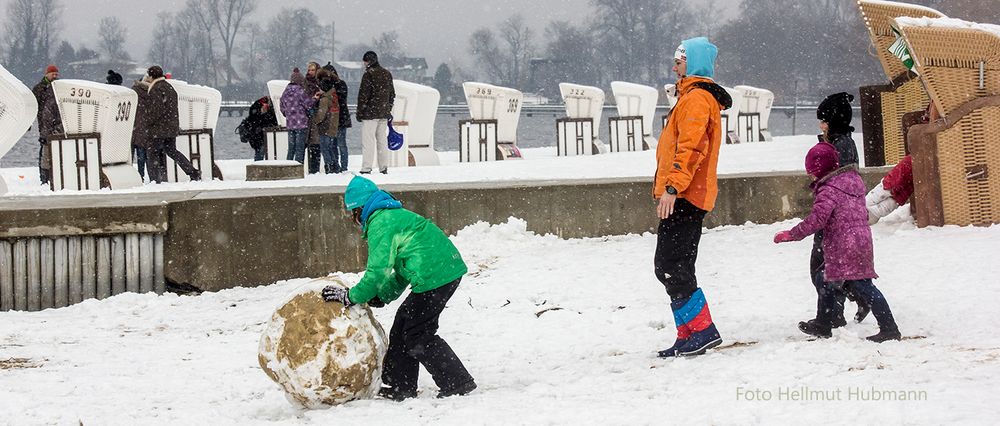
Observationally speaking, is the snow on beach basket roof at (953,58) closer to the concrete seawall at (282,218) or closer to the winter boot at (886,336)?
the concrete seawall at (282,218)

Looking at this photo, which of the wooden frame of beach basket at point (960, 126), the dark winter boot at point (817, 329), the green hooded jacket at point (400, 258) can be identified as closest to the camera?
the green hooded jacket at point (400, 258)

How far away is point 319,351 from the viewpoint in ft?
19.2

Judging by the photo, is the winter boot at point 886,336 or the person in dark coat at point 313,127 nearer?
the winter boot at point 886,336

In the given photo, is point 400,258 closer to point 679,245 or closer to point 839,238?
point 679,245

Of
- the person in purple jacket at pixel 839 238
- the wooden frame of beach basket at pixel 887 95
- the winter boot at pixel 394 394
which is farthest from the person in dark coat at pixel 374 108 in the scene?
the winter boot at pixel 394 394

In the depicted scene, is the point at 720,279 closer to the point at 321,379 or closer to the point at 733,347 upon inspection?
the point at 733,347

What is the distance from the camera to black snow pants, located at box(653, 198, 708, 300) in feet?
20.8

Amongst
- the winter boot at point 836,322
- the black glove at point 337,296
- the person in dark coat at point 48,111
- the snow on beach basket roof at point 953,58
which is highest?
the person in dark coat at point 48,111

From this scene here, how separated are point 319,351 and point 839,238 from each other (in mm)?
2841

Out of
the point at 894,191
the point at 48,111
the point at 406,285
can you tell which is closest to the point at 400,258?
the point at 406,285

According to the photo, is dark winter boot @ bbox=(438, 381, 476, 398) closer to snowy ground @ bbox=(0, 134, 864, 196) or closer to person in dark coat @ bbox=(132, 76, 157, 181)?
snowy ground @ bbox=(0, 134, 864, 196)

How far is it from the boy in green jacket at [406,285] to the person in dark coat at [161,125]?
1126 cm

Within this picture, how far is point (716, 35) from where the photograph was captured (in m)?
134

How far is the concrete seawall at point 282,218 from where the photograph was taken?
9.60m
